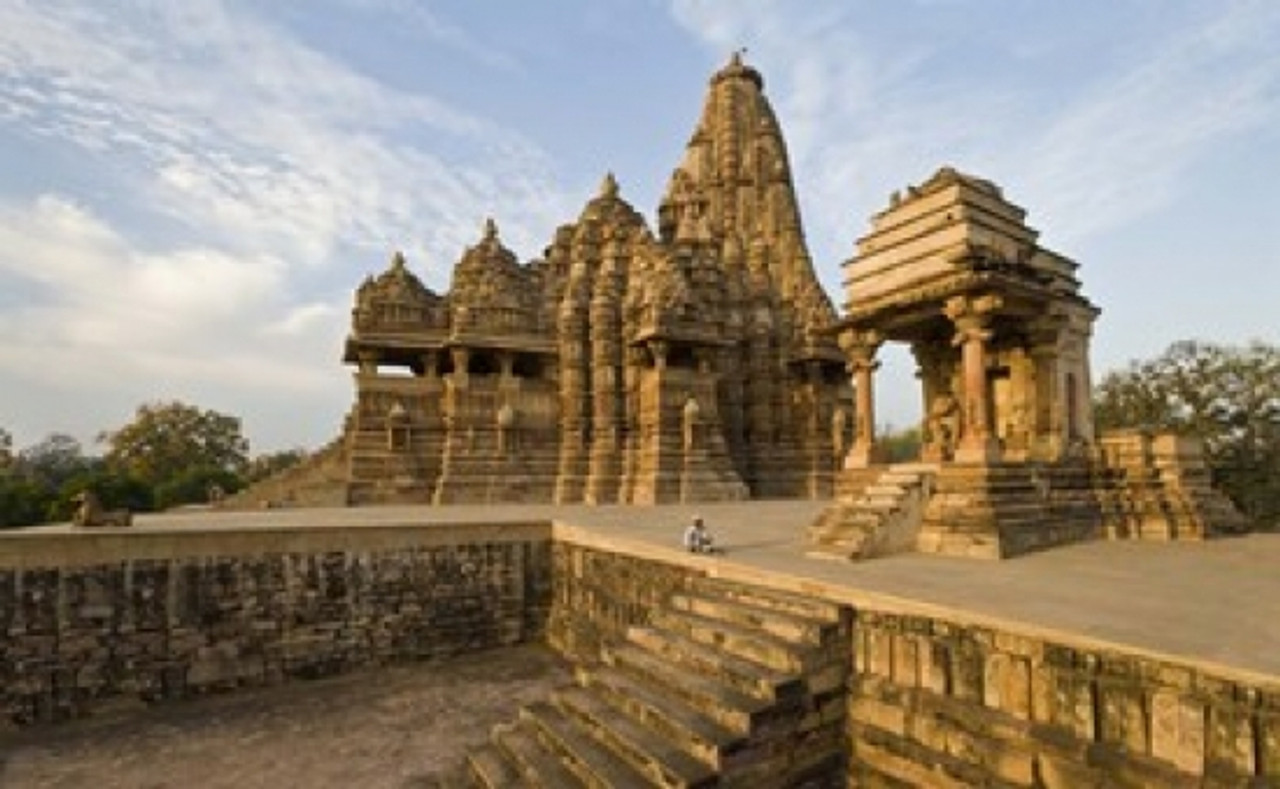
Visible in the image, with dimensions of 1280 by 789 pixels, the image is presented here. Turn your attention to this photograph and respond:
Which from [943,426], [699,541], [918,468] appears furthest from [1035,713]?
[943,426]

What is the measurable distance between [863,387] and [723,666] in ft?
24.2

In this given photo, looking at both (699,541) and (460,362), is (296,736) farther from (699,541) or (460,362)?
(460,362)

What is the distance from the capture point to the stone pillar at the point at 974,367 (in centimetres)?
919

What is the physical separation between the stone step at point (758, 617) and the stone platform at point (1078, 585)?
36 cm

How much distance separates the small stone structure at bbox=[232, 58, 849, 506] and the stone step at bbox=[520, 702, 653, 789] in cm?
1413

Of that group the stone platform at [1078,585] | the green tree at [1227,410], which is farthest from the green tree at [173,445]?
the green tree at [1227,410]

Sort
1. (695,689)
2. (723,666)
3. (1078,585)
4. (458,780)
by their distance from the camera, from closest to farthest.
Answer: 1. (695,689)
2. (723,666)
3. (1078,585)
4. (458,780)

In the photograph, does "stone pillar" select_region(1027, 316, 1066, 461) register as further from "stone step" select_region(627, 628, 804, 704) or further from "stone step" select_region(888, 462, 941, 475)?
"stone step" select_region(627, 628, 804, 704)

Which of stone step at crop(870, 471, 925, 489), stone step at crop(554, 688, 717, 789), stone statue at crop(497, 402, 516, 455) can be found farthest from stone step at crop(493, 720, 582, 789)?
stone statue at crop(497, 402, 516, 455)

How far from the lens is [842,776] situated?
579cm

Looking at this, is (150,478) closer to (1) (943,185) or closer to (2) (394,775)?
(2) (394,775)

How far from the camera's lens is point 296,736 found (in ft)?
28.4

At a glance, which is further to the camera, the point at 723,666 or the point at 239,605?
the point at 239,605

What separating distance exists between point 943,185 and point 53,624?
1417 cm
